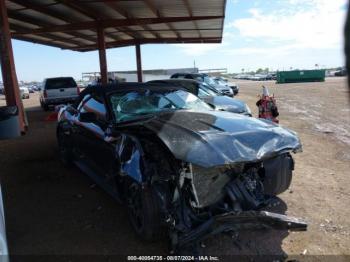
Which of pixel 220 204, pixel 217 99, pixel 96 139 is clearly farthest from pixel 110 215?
pixel 217 99

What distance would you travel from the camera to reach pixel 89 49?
1045 inches

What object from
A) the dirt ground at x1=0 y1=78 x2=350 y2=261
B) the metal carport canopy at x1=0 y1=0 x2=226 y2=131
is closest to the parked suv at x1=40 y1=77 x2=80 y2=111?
the metal carport canopy at x1=0 y1=0 x2=226 y2=131

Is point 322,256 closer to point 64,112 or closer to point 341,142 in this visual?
point 64,112

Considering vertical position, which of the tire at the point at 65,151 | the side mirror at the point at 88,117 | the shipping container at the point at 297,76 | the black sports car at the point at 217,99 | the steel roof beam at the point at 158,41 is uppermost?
the steel roof beam at the point at 158,41

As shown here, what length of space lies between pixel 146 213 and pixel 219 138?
105 cm

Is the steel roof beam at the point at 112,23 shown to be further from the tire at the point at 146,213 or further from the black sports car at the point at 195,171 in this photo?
the tire at the point at 146,213

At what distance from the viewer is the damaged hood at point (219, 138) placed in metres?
3.29

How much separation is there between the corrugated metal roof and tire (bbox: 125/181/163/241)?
1017 cm

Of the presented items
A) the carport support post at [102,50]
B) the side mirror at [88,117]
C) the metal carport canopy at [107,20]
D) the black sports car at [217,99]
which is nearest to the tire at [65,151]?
the side mirror at [88,117]

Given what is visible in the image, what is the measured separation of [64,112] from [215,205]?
4553mm

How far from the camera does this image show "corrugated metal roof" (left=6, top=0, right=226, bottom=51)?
13.0 meters

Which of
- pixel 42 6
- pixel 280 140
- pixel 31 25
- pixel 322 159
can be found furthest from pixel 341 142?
pixel 31 25

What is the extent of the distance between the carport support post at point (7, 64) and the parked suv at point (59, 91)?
666 centimetres

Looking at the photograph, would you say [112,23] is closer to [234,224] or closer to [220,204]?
[220,204]
